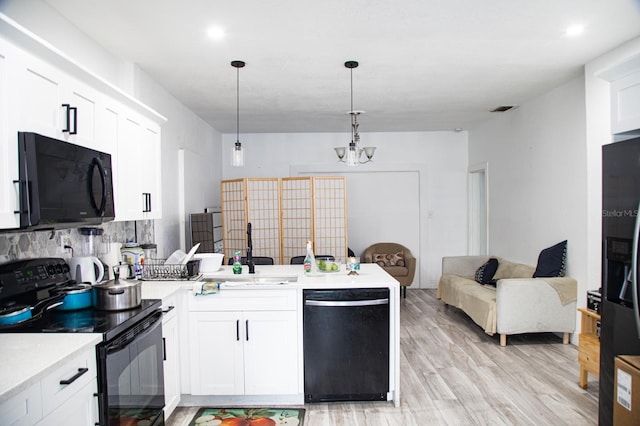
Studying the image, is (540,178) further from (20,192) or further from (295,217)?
(20,192)

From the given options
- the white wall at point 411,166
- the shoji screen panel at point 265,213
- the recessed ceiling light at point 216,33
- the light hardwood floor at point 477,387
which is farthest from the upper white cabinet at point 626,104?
the white wall at point 411,166

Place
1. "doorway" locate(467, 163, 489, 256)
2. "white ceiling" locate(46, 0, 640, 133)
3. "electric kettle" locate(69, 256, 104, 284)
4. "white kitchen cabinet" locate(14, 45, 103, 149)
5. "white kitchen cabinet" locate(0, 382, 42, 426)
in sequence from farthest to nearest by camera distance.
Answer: "doorway" locate(467, 163, 489, 256) → "white ceiling" locate(46, 0, 640, 133) → "electric kettle" locate(69, 256, 104, 284) → "white kitchen cabinet" locate(14, 45, 103, 149) → "white kitchen cabinet" locate(0, 382, 42, 426)

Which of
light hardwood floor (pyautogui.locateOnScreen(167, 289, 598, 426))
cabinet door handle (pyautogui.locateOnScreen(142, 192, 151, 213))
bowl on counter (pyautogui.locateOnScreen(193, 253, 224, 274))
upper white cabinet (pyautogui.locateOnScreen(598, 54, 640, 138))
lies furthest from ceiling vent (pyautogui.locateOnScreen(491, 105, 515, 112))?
cabinet door handle (pyautogui.locateOnScreen(142, 192, 151, 213))

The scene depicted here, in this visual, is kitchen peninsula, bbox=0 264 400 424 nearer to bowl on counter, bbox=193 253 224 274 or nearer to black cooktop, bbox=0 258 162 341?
bowl on counter, bbox=193 253 224 274

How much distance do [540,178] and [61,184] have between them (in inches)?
179

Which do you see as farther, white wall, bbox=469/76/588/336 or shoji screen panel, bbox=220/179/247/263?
shoji screen panel, bbox=220/179/247/263

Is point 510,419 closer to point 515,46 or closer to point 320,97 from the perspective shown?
point 515,46

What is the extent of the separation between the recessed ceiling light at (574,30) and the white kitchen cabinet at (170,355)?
3232mm

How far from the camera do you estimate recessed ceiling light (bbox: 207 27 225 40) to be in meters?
2.75

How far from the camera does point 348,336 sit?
9.03 feet

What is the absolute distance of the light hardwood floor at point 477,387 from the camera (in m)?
2.64

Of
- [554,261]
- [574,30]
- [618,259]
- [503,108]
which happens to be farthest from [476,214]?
[618,259]

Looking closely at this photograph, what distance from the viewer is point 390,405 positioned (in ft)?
9.27

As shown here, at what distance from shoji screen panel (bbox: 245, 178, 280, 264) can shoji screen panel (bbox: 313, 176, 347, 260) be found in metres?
0.51
